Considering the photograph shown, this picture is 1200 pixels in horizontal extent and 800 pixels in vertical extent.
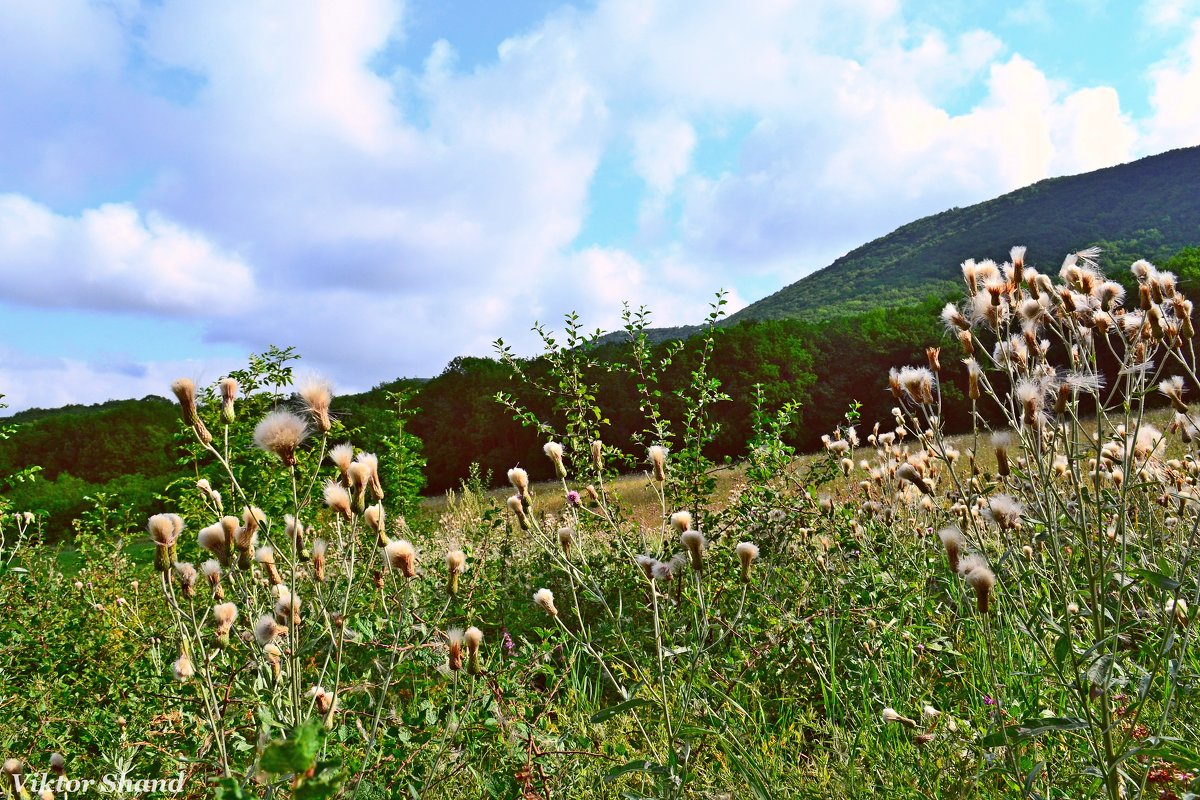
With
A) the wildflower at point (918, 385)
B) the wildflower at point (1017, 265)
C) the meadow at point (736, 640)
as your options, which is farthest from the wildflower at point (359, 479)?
the wildflower at point (1017, 265)

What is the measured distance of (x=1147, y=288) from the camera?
7.24ft

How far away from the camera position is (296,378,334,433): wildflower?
6.39 feet

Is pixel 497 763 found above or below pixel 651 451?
below

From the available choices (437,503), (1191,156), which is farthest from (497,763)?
(1191,156)

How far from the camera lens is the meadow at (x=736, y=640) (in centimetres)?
176

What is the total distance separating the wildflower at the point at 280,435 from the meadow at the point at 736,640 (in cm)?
1

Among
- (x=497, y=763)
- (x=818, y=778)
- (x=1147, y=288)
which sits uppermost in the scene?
(x=1147, y=288)

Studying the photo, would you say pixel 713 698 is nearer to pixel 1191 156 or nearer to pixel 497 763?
pixel 497 763

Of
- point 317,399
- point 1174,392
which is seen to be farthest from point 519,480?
point 1174,392

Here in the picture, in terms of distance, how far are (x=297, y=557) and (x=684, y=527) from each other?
1.08 m

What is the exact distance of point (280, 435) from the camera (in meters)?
1.81

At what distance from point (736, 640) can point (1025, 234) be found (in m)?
78.0

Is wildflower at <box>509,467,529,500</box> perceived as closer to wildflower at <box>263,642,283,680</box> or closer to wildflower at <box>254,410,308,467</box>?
wildflower at <box>254,410,308,467</box>

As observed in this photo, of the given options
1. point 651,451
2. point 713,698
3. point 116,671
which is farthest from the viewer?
point 116,671
